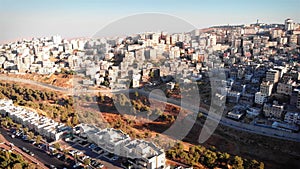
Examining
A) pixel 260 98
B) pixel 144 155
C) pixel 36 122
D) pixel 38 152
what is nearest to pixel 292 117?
pixel 260 98

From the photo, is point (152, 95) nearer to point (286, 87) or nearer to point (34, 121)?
point (34, 121)

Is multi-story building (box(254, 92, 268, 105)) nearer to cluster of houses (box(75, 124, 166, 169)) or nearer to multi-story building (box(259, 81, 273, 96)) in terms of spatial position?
multi-story building (box(259, 81, 273, 96))

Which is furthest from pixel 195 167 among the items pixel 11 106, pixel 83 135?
pixel 11 106

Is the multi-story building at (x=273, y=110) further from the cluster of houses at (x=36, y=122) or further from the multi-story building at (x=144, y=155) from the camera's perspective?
the cluster of houses at (x=36, y=122)


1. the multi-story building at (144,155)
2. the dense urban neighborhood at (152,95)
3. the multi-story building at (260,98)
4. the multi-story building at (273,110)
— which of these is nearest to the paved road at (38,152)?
the dense urban neighborhood at (152,95)

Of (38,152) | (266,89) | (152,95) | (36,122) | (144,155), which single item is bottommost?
(38,152)

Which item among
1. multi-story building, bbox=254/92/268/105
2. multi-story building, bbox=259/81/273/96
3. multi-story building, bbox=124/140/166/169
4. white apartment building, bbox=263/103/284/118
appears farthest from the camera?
multi-story building, bbox=259/81/273/96

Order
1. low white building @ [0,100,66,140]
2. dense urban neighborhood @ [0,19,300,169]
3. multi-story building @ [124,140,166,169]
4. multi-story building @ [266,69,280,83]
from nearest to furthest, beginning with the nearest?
1. multi-story building @ [124,140,166,169]
2. dense urban neighborhood @ [0,19,300,169]
3. low white building @ [0,100,66,140]
4. multi-story building @ [266,69,280,83]

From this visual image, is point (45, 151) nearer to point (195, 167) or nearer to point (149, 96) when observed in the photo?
point (195, 167)

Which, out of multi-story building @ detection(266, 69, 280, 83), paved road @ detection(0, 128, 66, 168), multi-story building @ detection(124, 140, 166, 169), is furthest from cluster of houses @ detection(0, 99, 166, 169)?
multi-story building @ detection(266, 69, 280, 83)
